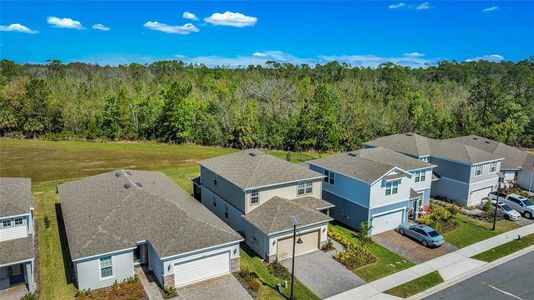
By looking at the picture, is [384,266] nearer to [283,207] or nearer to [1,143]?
[283,207]

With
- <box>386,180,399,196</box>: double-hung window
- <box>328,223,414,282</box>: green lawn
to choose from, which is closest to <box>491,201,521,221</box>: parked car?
<box>386,180,399,196</box>: double-hung window

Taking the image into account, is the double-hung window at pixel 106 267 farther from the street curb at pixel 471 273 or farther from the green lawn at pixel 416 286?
the street curb at pixel 471 273

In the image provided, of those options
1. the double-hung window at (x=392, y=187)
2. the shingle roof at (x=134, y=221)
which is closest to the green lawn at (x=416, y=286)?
the double-hung window at (x=392, y=187)

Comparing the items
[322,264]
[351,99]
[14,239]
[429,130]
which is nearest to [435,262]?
[322,264]

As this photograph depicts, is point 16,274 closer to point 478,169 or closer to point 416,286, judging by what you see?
point 416,286

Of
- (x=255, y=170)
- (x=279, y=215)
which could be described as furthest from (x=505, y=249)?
(x=255, y=170)

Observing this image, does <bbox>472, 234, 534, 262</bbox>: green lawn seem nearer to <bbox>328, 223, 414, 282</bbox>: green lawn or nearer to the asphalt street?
the asphalt street

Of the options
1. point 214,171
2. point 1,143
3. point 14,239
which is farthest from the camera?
point 1,143
